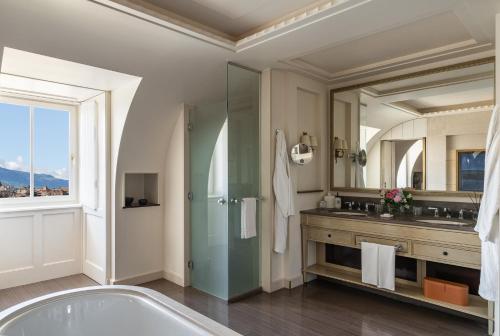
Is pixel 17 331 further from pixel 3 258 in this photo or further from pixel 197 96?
pixel 197 96

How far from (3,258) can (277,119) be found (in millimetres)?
3260

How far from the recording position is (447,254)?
280 cm

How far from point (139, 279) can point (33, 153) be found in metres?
1.95

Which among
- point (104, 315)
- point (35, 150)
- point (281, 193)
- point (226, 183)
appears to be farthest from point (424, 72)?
point (35, 150)

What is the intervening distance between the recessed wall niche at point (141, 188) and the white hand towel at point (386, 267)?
2.45 meters

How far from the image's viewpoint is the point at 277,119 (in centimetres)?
354

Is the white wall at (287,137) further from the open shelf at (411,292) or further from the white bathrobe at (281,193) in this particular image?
the open shelf at (411,292)

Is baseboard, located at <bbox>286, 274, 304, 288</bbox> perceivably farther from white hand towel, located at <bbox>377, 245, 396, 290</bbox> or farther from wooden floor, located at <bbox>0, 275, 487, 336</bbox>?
white hand towel, located at <bbox>377, 245, 396, 290</bbox>

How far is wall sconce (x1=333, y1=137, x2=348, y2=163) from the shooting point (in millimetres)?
3986

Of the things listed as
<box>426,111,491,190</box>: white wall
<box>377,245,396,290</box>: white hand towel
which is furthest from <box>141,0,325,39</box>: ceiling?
<box>377,245,396,290</box>: white hand towel

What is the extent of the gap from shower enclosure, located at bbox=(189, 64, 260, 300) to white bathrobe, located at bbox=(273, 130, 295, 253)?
0.20m

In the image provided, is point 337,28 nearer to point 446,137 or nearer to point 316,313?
point 446,137

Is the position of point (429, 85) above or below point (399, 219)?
above

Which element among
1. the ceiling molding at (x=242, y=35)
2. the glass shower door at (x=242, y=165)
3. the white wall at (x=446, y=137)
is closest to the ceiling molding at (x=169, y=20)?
the ceiling molding at (x=242, y=35)
